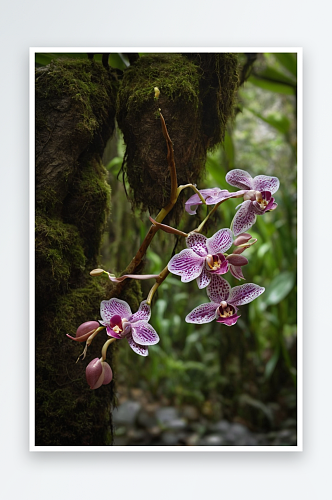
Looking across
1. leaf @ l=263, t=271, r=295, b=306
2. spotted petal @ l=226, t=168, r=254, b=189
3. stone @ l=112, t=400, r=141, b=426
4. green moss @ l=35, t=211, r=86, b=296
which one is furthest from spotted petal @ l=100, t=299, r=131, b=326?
stone @ l=112, t=400, r=141, b=426

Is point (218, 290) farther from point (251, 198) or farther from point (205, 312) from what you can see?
point (251, 198)

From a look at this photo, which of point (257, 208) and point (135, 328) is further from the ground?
point (257, 208)

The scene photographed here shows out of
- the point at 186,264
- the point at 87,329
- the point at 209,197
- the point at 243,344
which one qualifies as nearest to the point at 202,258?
the point at 186,264

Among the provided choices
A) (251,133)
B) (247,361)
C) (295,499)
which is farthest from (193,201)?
(251,133)

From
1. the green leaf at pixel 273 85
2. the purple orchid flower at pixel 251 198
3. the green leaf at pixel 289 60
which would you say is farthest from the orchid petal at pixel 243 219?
the green leaf at pixel 273 85

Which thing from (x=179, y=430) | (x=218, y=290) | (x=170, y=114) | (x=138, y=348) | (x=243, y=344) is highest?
(x=170, y=114)

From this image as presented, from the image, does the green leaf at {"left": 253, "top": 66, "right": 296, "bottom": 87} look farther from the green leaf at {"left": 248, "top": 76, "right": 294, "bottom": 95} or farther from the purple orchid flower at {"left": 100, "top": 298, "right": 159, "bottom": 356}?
the purple orchid flower at {"left": 100, "top": 298, "right": 159, "bottom": 356}
